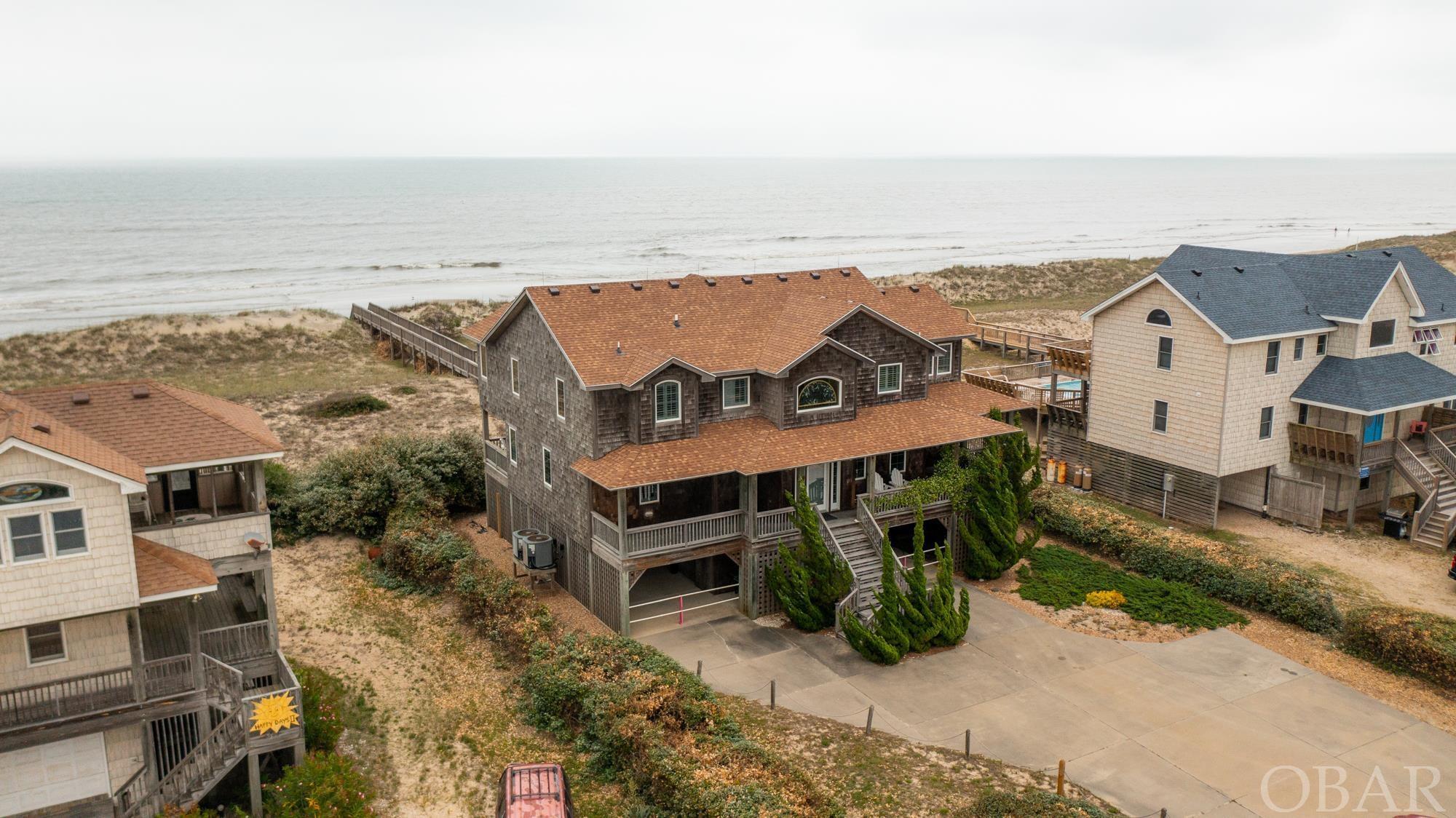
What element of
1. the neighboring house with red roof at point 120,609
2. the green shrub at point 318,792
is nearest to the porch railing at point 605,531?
the neighboring house with red roof at point 120,609

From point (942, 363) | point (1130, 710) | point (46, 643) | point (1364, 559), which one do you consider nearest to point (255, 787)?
point (46, 643)

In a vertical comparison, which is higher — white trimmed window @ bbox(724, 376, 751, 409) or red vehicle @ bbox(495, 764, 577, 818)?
white trimmed window @ bbox(724, 376, 751, 409)

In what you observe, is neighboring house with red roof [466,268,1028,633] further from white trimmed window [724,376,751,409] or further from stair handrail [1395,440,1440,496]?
stair handrail [1395,440,1440,496]

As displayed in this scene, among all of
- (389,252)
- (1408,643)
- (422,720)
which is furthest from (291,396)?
(389,252)

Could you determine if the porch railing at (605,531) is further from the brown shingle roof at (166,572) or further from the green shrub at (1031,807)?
the green shrub at (1031,807)

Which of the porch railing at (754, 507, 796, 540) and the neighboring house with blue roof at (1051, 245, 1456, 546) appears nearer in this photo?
the porch railing at (754, 507, 796, 540)

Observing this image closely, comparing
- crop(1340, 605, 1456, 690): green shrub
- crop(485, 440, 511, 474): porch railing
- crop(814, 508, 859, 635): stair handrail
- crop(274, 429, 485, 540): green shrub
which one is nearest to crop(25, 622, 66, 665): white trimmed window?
crop(274, 429, 485, 540): green shrub
